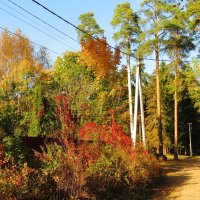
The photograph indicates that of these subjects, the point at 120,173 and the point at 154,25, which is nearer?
the point at 120,173

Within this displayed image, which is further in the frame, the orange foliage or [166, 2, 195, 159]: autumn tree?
the orange foliage

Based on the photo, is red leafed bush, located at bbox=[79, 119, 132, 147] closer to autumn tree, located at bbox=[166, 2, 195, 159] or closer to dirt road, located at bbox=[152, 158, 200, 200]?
dirt road, located at bbox=[152, 158, 200, 200]

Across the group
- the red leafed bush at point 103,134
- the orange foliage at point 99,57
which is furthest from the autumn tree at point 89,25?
the red leafed bush at point 103,134

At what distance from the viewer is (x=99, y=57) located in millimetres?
30125

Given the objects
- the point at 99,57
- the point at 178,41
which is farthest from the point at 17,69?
the point at 178,41

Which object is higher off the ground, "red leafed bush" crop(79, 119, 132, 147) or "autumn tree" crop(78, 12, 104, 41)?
"autumn tree" crop(78, 12, 104, 41)

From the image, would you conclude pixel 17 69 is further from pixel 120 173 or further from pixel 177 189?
pixel 177 189

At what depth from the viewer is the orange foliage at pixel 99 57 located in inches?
1158

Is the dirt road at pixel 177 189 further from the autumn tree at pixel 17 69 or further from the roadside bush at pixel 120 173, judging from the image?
the autumn tree at pixel 17 69

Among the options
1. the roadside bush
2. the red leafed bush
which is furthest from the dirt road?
the red leafed bush

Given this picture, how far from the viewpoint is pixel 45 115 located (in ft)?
61.8

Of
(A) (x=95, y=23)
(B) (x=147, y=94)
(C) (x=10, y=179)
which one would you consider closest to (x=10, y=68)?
(A) (x=95, y=23)

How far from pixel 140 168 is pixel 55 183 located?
17.4 feet

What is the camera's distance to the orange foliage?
29406mm
